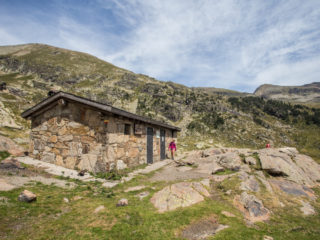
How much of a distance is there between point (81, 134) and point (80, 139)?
310 millimetres

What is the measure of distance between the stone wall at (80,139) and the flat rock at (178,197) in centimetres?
482

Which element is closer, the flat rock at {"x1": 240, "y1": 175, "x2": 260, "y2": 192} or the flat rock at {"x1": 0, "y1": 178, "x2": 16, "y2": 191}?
the flat rock at {"x1": 0, "y1": 178, "x2": 16, "y2": 191}

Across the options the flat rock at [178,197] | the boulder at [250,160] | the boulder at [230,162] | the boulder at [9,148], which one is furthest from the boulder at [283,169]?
the boulder at [9,148]

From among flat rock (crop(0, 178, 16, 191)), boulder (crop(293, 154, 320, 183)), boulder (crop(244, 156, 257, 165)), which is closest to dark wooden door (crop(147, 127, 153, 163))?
boulder (crop(244, 156, 257, 165))

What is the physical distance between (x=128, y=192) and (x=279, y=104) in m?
79.8

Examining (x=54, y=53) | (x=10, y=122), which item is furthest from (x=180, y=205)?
(x=54, y=53)

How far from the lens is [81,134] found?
1047 cm

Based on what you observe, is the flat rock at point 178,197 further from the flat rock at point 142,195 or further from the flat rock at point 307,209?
the flat rock at point 307,209

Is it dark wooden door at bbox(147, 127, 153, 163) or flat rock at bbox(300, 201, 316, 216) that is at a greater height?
dark wooden door at bbox(147, 127, 153, 163)

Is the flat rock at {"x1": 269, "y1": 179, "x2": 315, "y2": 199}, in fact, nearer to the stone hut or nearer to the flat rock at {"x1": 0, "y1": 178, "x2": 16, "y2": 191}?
the stone hut

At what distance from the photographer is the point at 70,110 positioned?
35.6ft

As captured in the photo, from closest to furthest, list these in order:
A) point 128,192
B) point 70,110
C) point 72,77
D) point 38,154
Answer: point 128,192 → point 70,110 → point 38,154 → point 72,77

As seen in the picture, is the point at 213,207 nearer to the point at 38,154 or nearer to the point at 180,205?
the point at 180,205

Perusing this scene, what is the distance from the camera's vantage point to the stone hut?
10133 millimetres
